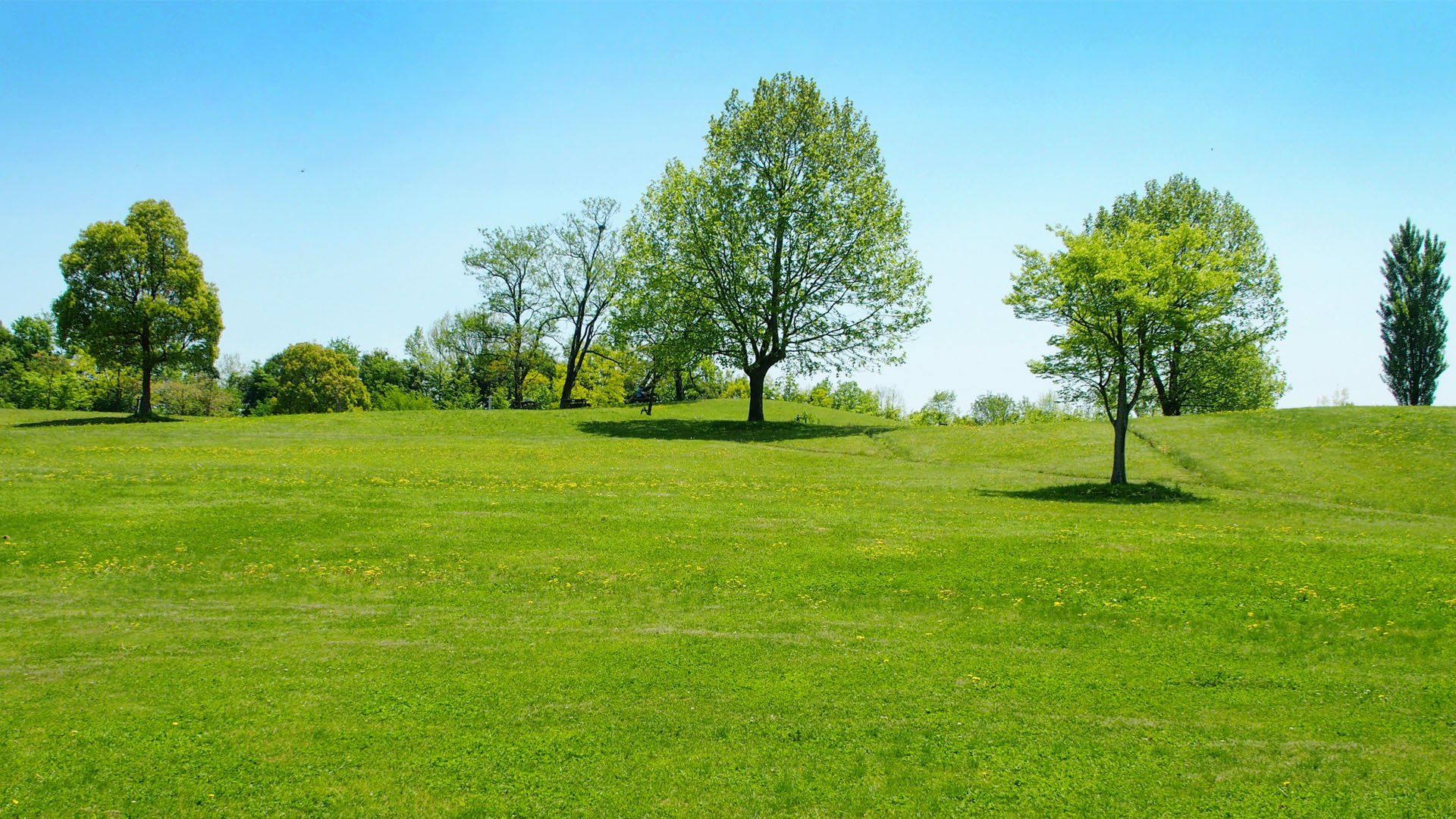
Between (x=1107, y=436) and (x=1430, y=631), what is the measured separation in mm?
33609

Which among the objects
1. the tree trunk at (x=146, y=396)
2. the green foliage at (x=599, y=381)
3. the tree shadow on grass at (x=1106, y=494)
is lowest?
the tree shadow on grass at (x=1106, y=494)

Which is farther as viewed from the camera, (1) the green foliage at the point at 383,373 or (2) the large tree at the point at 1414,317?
(1) the green foliage at the point at 383,373

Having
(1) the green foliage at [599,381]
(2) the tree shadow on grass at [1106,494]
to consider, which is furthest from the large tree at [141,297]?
(2) the tree shadow on grass at [1106,494]

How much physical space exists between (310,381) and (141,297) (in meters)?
49.5

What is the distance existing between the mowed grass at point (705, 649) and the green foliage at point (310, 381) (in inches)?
3010

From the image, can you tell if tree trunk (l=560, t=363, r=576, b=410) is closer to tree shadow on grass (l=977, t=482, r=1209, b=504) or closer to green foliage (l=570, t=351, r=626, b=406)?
green foliage (l=570, t=351, r=626, b=406)

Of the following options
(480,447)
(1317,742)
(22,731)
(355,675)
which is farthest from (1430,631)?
(480,447)

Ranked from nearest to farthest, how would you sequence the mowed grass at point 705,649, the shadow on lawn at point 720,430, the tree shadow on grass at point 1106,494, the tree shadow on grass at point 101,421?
the mowed grass at point 705,649 < the tree shadow on grass at point 1106,494 < the tree shadow on grass at point 101,421 < the shadow on lawn at point 720,430

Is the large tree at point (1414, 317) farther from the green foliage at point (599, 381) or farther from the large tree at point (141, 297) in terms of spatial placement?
the large tree at point (141, 297)

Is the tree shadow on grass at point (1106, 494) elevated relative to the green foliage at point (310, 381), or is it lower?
lower

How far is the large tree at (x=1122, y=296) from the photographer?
31.9 meters

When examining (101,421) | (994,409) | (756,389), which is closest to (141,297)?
(101,421)

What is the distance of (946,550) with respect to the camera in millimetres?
21797

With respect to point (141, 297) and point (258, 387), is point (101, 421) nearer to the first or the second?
point (141, 297)
